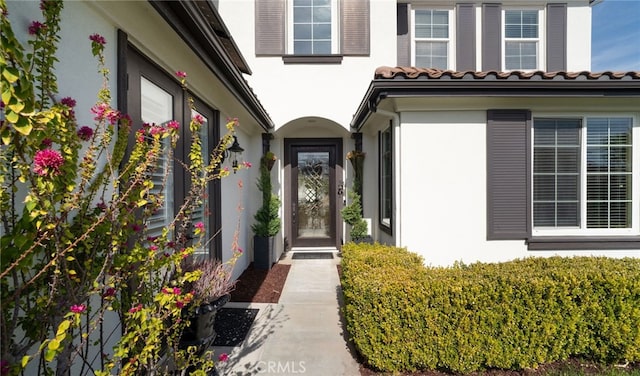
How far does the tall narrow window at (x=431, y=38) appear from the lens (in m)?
7.02

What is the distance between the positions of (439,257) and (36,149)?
4599 mm

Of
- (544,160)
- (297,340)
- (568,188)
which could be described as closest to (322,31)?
(544,160)

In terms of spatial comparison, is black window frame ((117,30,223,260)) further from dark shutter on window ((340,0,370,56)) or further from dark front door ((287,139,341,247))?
dark shutter on window ((340,0,370,56))

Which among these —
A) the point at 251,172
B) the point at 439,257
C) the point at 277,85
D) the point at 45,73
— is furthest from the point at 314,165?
the point at 45,73

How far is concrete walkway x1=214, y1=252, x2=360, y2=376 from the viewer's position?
295 centimetres

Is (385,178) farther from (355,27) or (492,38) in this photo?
(492,38)

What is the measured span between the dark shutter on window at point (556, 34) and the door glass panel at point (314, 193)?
6.01 m

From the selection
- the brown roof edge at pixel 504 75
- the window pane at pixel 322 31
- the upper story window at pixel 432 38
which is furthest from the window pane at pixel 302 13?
the brown roof edge at pixel 504 75

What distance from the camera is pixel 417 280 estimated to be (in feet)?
9.46

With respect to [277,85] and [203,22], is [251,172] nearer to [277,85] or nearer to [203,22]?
[277,85]

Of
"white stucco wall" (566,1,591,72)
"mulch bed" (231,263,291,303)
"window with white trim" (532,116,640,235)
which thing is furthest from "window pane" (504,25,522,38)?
"mulch bed" (231,263,291,303)

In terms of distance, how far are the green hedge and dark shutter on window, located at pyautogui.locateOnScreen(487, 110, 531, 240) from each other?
1.48 metres

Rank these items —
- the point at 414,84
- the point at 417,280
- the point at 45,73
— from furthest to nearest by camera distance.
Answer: the point at 414,84 < the point at 417,280 < the point at 45,73

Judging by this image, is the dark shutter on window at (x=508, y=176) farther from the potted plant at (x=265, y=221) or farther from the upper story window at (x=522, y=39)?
the potted plant at (x=265, y=221)
